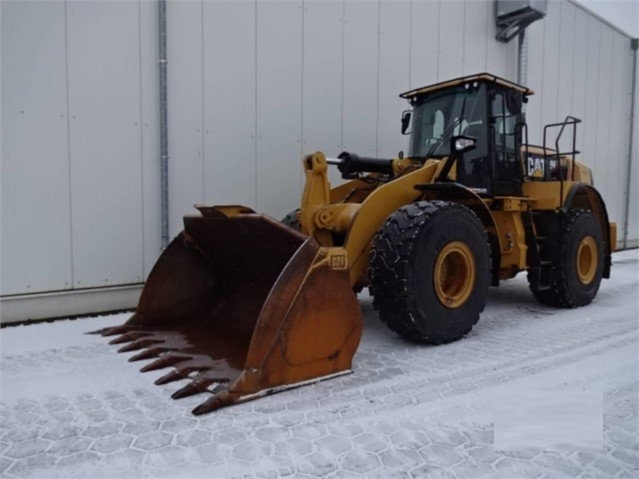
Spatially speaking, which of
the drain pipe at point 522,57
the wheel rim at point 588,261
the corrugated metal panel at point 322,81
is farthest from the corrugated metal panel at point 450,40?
the wheel rim at point 588,261

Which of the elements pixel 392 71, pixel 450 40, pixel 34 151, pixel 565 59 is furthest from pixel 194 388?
pixel 565 59

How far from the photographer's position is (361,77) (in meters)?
6.29

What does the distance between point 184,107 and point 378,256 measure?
270cm

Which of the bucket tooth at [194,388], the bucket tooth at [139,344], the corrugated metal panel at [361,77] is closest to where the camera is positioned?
the bucket tooth at [194,388]

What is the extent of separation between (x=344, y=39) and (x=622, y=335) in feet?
14.3

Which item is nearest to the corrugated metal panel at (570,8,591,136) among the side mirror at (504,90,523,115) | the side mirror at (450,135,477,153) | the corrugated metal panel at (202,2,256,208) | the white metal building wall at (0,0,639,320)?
the white metal building wall at (0,0,639,320)

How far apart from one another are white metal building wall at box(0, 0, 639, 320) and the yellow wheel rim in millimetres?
2324

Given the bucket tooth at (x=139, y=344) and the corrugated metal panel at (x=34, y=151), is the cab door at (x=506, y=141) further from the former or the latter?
the corrugated metal panel at (x=34, y=151)

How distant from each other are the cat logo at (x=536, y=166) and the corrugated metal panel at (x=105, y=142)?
4.16 m

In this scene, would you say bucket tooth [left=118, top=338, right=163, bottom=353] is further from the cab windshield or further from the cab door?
the cab door

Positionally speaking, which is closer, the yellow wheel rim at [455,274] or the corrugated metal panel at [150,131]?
the yellow wheel rim at [455,274]

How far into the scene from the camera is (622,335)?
425 cm

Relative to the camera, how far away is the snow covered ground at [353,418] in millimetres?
2105

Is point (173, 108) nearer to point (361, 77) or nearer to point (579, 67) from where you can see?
point (361, 77)
